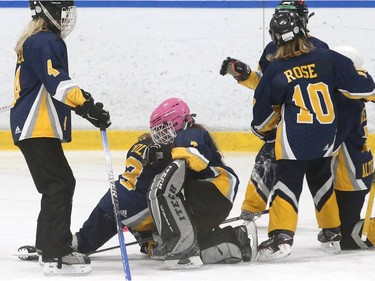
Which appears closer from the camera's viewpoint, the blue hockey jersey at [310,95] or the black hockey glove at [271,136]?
the blue hockey jersey at [310,95]

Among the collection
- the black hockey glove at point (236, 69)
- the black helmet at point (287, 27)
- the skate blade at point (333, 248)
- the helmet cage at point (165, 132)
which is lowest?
the skate blade at point (333, 248)

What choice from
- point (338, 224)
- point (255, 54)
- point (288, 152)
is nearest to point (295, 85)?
point (288, 152)

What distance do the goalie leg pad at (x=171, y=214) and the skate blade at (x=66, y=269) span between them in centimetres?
29

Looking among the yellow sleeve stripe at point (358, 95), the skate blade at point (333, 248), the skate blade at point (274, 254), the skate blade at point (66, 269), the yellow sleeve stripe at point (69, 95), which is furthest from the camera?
the skate blade at point (333, 248)

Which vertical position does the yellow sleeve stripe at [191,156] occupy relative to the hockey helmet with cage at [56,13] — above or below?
below

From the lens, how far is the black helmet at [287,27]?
4.08m

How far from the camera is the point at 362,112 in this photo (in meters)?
4.36

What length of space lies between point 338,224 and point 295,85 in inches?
23.0

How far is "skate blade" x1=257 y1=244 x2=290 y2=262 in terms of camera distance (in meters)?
3.99

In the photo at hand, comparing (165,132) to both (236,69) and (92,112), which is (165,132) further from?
(236,69)

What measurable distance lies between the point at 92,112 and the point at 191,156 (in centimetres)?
43

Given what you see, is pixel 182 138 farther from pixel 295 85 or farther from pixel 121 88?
pixel 121 88

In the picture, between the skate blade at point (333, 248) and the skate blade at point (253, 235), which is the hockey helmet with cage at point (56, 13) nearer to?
the skate blade at point (253, 235)

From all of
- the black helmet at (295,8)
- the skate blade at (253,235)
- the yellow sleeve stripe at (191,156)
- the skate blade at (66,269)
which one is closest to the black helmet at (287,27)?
the black helmet at (295,8)
